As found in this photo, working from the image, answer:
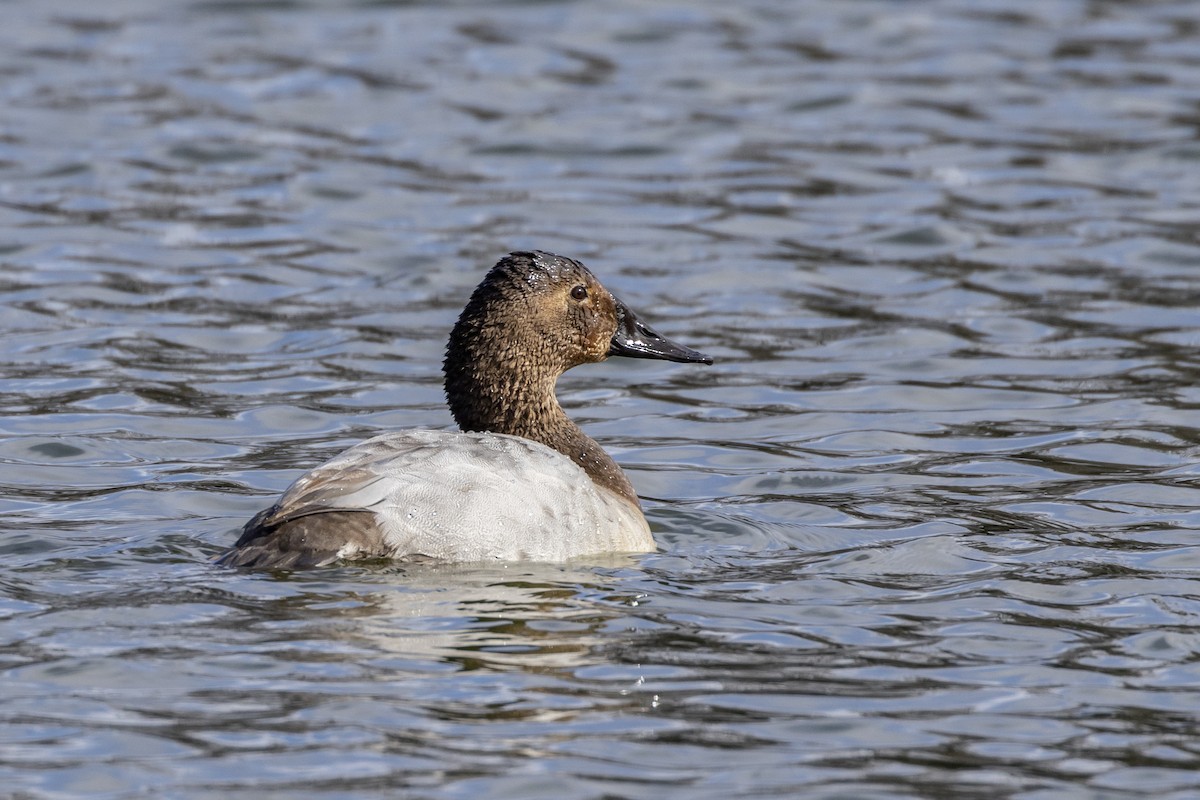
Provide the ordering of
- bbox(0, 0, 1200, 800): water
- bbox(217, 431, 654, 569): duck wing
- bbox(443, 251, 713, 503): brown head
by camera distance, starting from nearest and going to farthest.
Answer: bbox(0, 0, 1200, 800): water → bbox(217, 431, 654, 569): duck wing → bbox(443, 251, 713, 503): brown head

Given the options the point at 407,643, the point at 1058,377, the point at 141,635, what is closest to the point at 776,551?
the point at 407,643

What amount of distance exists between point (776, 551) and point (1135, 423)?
123 inches

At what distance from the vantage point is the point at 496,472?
781 centimetres

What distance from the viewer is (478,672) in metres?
6.45

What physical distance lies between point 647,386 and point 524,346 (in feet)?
10.2

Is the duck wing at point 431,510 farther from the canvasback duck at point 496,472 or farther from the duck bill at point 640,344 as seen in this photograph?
the duck bill at point 640,344

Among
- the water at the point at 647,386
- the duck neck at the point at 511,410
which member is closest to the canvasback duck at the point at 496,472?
the duck neck at the point at 511,410

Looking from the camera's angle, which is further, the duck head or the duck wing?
the duck head

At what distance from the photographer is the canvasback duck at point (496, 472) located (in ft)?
24.7

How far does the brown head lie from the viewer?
8.86m

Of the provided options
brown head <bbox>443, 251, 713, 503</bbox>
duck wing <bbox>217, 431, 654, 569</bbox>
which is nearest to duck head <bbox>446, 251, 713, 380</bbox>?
brown head <bbox>443, 251, 713, 503</bbox>

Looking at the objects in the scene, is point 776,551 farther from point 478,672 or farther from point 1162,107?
point 1162,107

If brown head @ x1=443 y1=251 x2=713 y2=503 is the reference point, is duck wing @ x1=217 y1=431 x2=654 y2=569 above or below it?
below

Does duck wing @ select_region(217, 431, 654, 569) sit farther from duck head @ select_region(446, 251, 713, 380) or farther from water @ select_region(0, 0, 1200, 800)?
duck head @ select_region(446, 251, 713, 380)
